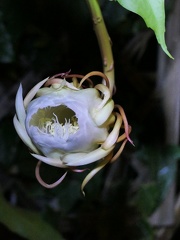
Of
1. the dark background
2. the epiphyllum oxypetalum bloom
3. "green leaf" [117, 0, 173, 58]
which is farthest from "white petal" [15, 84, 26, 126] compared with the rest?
the dark background

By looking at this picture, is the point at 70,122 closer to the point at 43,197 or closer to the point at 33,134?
the point at 33,134

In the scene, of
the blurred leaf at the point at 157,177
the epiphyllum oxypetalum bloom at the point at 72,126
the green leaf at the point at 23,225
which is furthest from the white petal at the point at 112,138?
the blurred leaf at the point at 157,177

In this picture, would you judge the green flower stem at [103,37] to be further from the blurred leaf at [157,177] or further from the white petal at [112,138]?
the blurred leaf at [157,177]

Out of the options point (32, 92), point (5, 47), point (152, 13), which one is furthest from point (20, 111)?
point (5, 47)

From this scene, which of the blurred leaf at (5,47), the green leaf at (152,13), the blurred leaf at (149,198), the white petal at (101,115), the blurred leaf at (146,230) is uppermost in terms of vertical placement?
the green leaf at (152,13)

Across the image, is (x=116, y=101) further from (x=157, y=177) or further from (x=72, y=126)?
(x=72, y=126)

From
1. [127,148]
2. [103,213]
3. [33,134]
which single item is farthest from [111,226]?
[33,134]

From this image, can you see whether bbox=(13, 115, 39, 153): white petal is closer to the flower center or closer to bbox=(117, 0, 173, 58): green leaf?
the flower center
